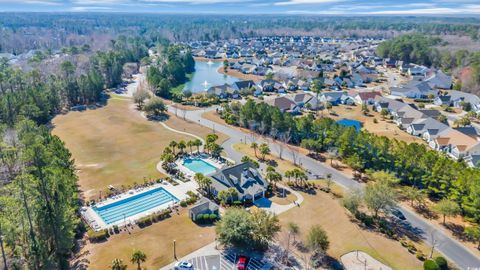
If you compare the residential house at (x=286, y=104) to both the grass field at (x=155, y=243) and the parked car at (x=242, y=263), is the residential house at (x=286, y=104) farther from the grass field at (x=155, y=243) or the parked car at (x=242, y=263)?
the parked car at (x=242, y=263)

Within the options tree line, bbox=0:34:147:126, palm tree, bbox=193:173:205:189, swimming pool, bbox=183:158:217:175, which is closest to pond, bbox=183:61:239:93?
tree line, bbox=0:34:147:126

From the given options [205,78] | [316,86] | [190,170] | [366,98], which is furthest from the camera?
[205,78]

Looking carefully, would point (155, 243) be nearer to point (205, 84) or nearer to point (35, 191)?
point (35, 191)

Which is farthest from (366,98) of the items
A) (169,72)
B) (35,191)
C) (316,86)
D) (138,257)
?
(35,191)

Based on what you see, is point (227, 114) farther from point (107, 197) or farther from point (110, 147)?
point (107, 197)

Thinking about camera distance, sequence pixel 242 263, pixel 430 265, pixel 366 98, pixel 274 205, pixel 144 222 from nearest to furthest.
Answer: pixel 430 265 → pixel 242 263 → pixel 144 222 → pixel 274 205 → pixel 366 98

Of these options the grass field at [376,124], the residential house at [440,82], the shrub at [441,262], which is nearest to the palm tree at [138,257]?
the shrub at [441,262]
